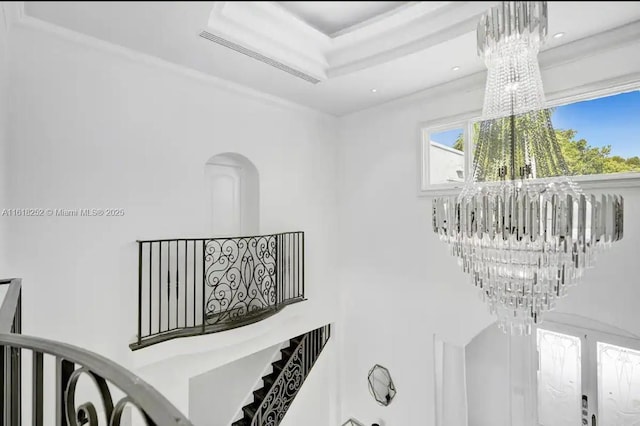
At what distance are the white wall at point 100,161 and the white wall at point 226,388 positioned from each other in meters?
1.59

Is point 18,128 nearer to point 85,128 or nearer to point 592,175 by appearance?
point 85,128

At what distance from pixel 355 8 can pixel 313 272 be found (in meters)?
4.03

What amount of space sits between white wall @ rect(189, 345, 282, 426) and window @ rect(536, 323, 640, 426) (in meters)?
3.48

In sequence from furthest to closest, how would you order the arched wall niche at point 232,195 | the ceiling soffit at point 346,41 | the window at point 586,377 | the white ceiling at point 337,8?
the arched wall niche at point 232,195 < the window at point 586,377 < the ceiling soffit at point 346,41 < the white ceiling at point 337,8

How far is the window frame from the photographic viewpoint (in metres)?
2.68

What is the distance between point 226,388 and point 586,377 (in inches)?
178

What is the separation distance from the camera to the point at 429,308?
394cm

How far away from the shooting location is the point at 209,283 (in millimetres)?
3760

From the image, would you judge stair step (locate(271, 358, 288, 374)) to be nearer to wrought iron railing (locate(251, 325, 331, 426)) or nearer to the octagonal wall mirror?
wrought iron railing (locate(251, 325, 331, 426))

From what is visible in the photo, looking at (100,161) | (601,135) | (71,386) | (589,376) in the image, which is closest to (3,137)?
(100,161)

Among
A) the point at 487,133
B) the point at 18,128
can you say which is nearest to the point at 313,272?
the point at 487,133

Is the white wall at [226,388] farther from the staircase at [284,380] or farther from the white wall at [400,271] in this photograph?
the white wall at [400,271]

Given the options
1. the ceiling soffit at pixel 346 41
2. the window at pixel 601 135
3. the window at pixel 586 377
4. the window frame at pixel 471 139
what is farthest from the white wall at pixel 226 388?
the window at pixel 601 135

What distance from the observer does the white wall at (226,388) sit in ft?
14.8
